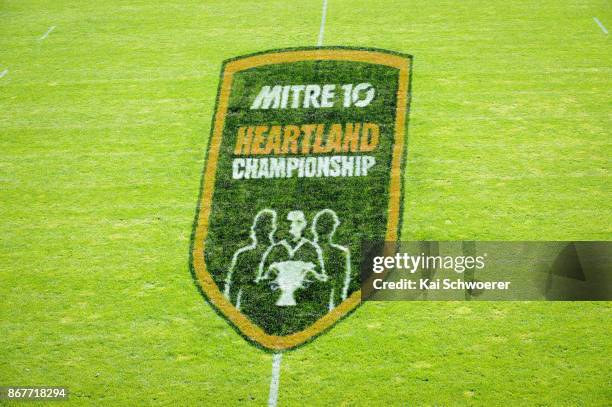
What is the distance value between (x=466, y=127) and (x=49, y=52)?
440 inches

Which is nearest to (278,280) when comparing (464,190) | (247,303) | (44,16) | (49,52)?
(247,303)

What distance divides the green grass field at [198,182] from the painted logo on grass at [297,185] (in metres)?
0.37

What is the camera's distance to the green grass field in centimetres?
1100

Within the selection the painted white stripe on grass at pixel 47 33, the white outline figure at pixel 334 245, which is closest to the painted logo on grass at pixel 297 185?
the white outline figure at pixel 334 245

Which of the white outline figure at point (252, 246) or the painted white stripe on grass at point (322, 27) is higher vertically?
the painted white stripe on grass at point (322, 27)

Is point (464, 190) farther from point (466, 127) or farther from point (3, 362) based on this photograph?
Result: point (3, 362)

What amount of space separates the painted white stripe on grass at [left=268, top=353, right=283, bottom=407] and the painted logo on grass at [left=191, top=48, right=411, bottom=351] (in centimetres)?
20

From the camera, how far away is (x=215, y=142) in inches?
596

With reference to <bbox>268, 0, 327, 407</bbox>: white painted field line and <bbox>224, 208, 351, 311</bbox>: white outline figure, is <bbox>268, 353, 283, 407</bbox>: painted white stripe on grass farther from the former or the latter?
<bbox>224, 208, 351, 311</bbox>: white outline figure

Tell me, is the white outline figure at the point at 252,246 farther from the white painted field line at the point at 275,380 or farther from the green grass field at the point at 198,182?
the white painted field line at the point at 275,380

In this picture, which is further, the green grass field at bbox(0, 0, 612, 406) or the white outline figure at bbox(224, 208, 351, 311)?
the white outline figure at bbox(224, 208, 351, 311)

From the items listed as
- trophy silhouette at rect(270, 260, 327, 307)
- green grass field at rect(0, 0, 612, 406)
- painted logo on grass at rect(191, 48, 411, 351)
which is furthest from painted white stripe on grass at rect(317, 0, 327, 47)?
trophy silhouette at rect(270, 260, 327, 307)

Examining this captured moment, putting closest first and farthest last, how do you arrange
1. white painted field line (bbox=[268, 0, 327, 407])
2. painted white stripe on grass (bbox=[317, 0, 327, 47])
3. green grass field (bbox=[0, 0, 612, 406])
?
white painted field line (bbox=[268, 0, 327, 407]) < green grass field (bbox=[0, 0, 612, 406]) < painted white stripe on grass (bbox=[317, 0, 327, 47])

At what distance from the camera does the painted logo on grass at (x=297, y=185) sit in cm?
1220
